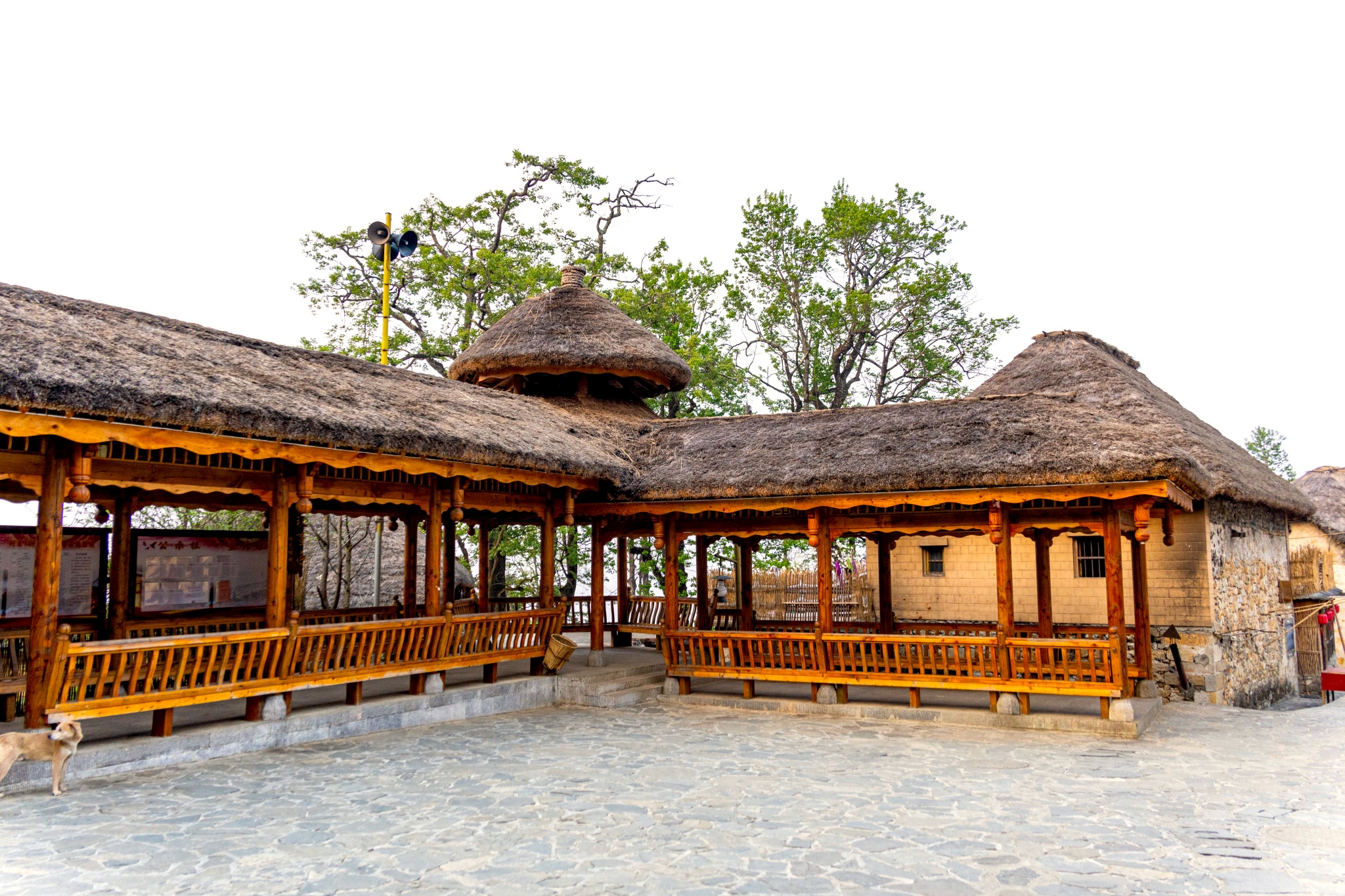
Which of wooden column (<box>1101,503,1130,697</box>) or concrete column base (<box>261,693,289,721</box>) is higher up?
wooden column (<box>1101,503,1130,697</box>)

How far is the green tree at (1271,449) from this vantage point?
42.2 m

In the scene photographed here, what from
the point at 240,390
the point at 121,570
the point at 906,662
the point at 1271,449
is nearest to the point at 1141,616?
the point at 906,662

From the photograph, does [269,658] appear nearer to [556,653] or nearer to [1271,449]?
[556,653]

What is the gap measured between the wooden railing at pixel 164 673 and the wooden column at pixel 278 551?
Result: 0.31 metres

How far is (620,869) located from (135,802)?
4098 mm

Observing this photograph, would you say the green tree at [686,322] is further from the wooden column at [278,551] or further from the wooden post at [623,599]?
the wooden column at [278,551]

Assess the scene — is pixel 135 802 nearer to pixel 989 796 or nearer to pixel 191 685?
pixel 191 685

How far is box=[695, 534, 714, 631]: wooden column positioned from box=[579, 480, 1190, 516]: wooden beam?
2.80 m

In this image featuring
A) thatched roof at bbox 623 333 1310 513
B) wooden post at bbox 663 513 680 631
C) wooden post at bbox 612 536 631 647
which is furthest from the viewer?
wooden post at bbox 612 536 631 647

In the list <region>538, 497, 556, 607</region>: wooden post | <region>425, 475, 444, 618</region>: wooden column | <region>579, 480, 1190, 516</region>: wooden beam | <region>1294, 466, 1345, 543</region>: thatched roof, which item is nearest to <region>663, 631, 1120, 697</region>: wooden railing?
<region>579, 480, 1190, 516</region>: wooden beam

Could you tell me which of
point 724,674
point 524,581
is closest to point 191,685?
point 724,674

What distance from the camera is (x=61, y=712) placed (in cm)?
761

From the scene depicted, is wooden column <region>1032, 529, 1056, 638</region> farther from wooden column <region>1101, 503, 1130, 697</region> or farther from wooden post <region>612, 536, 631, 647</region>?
wooden post <region>612, 536, 631, 647</region>

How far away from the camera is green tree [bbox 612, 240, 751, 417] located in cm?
2402
